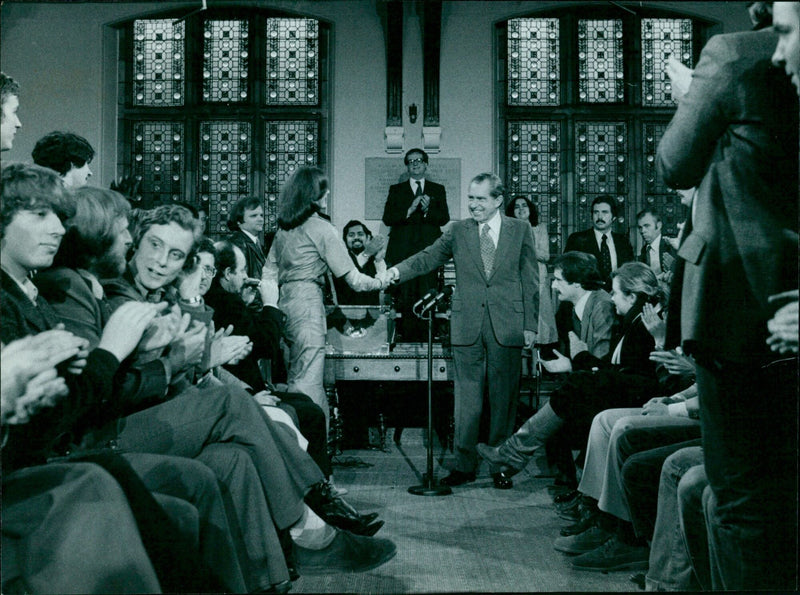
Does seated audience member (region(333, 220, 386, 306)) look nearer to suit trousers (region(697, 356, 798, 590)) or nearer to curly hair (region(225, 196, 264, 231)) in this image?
curly hair (region(225, 196, 264, 231))

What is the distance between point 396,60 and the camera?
6.96 m

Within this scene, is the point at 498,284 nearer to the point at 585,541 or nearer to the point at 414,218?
the point at 585,541

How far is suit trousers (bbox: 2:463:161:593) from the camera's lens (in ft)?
4.87

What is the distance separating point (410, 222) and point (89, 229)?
14.8 feet

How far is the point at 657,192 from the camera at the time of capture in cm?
752

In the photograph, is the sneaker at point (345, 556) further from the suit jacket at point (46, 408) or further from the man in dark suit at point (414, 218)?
the man in dark suit at point (414, 218)

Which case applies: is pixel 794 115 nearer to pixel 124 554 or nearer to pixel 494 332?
pixel 124 554

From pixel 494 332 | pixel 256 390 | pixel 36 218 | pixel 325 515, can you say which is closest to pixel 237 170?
pixel 494 332

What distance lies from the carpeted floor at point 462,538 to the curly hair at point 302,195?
1432 millimetres

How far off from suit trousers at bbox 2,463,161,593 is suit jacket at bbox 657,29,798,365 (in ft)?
3.97

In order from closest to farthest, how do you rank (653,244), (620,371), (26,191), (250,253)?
(26,191), (620,371), (250,253), (653,244)

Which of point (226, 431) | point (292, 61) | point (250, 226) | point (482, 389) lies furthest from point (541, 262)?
point (226, 431)

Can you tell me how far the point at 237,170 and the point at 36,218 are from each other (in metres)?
5.94

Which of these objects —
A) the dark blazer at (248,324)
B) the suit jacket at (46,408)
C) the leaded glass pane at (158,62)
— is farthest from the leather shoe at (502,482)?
the leaded glass pane at (158,62)
